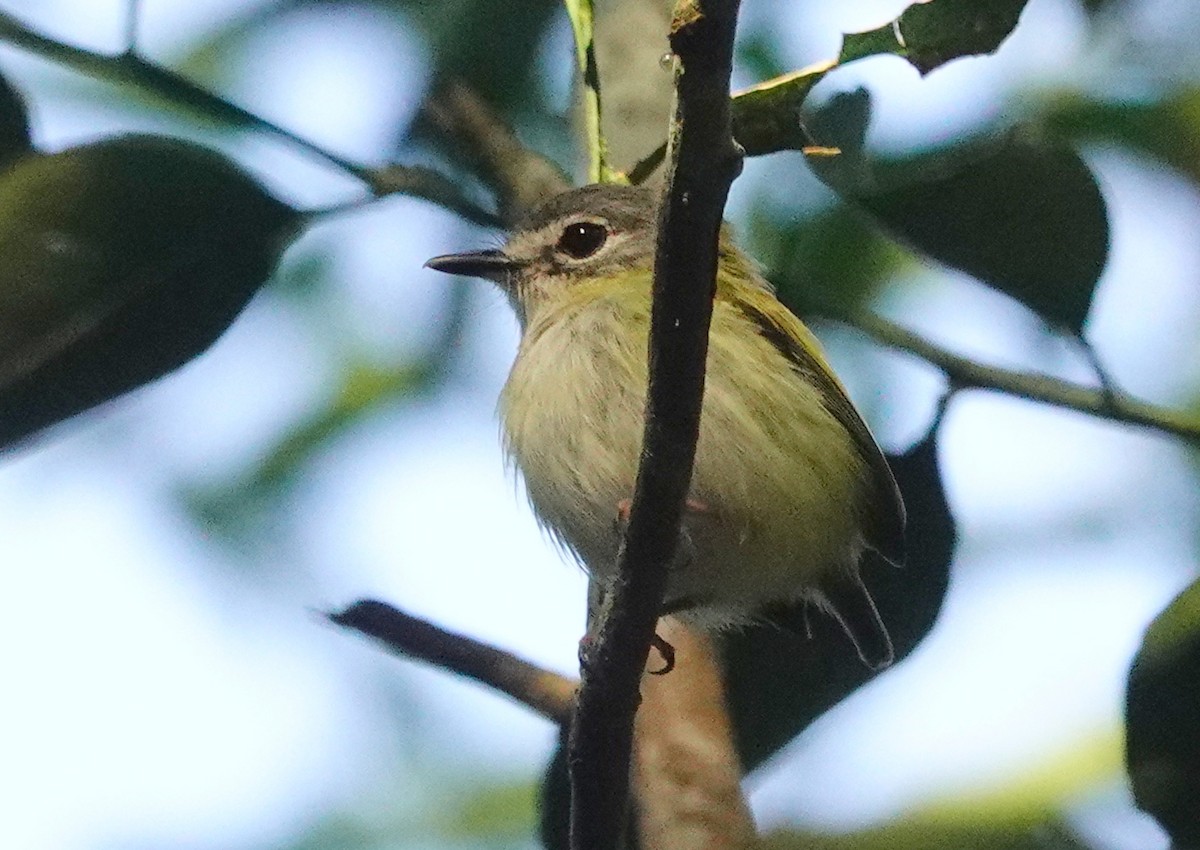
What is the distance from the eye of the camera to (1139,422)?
193 cm

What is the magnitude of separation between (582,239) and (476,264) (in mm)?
234

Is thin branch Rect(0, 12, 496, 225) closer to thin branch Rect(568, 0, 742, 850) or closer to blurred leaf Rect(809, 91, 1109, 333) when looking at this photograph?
blurred leaf Rect(809, 91, 1109, 333)

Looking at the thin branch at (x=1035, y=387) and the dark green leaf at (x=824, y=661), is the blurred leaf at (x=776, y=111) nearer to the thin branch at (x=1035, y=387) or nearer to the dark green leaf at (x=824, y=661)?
the thin branch at (x=1035, y=387)

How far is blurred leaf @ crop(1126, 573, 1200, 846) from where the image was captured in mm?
1724

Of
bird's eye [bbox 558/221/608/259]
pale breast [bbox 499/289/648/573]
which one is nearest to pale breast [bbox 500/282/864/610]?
pale breast [bbox 499/289/648/573]

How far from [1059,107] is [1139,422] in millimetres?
999

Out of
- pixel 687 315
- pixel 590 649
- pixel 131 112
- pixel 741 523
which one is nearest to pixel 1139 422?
pixel 741 523

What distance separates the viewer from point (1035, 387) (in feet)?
6.68

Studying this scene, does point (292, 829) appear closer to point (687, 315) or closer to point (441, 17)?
point (441, 17)

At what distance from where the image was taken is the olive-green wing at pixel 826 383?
233 centimetres

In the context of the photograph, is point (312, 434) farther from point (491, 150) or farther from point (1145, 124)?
point (1145, 124)

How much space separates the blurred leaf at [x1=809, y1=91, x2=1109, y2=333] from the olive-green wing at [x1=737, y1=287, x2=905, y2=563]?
400mm

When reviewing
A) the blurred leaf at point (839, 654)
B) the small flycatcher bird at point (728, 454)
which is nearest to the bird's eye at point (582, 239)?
the small flycatcher bird at point (728, 454)

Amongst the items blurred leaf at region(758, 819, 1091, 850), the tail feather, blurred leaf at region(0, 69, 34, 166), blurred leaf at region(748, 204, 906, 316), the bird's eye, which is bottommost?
blurred leaf at region(758, 819, 1091, 850)
